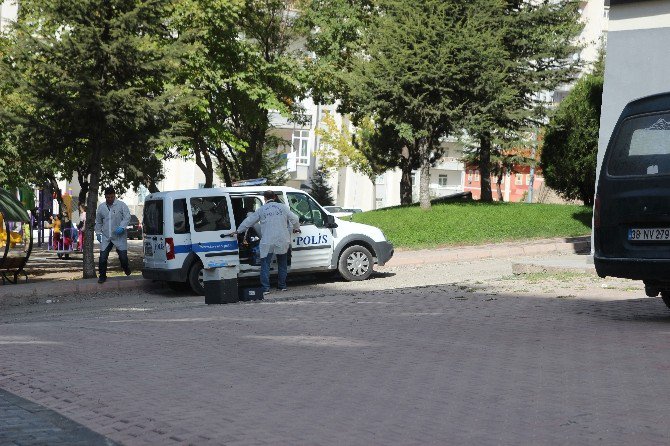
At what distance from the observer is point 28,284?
19938 millimetres

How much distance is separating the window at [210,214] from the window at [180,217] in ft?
0.47

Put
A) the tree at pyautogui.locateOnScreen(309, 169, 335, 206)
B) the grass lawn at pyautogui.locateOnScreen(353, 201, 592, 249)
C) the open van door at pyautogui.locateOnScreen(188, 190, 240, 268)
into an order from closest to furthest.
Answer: the open van door at pyautogui.locateOnScreen(188, 190, 240, 268)
the grass lawn at pyautogui.locateOnScreen(353, 201, 592, 249)
the tree at pyautogui.locateOnScreen(309, 169, 335, 206)

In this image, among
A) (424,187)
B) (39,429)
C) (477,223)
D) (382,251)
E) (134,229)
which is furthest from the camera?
(134,229)

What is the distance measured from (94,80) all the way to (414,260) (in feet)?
28.1

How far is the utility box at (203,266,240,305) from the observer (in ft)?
49.6

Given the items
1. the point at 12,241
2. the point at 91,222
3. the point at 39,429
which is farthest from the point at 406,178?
the point at 39,429

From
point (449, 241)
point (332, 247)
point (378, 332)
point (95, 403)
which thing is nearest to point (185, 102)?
point (332, 247)

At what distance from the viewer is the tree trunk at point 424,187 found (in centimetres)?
3200

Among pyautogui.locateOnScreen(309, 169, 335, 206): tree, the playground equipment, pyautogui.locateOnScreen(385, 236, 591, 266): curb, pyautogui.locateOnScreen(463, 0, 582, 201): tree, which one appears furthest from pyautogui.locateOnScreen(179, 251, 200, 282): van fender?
pyautogui.locateOnScreen(309, 169, 335, 206): tree

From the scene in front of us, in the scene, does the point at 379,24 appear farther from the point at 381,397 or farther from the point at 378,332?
the point at 381,397

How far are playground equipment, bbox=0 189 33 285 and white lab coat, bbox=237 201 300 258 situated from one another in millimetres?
5849

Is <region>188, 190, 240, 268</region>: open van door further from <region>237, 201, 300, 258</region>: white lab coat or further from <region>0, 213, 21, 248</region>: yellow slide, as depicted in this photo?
<region>0, 213, 21, 248</region>: yellow slide

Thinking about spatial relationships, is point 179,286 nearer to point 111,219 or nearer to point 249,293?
point 111,219

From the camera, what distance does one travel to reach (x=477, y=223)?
2881 centimetres
